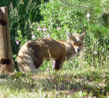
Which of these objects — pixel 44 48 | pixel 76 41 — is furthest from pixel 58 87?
pixel 76 41

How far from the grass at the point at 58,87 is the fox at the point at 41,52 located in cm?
101

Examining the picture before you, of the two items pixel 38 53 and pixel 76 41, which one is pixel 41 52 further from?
pixel 76 41

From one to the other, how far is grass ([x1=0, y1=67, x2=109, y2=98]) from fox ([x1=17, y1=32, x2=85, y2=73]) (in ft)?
3.32

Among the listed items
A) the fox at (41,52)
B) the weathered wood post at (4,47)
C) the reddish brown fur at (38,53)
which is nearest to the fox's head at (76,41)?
the fox at (41,52)

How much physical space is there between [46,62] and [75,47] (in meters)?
1.66

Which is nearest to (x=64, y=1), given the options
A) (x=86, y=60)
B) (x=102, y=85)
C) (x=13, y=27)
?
(x=102, y=85)

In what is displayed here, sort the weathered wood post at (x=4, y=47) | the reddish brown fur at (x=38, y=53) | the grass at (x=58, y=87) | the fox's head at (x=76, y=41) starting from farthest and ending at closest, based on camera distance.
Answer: the fox's head at (x=76, y=41), the reddish brown fur at (x=38, y=53), the weathered wood post at (x=4, y=47), the grass at (x=58, y=87)

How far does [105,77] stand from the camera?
15.9 feet

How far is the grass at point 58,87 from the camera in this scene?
3.71 meters

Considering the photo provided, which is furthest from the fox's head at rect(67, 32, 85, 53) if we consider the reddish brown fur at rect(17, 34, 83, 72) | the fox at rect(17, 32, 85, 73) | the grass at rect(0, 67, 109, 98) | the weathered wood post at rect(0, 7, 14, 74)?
the grass at rect(0, 67, 109, 98)

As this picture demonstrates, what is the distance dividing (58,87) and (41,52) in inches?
86.0

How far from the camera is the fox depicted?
6.05 metres

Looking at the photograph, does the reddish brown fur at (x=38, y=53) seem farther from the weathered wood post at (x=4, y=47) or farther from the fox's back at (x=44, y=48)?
the weathered wood post at (x=4, y=47)

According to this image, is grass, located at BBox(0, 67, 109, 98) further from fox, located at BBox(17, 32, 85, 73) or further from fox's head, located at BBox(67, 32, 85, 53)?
fox's head, located at BBox(67, 32, 85, 53)
